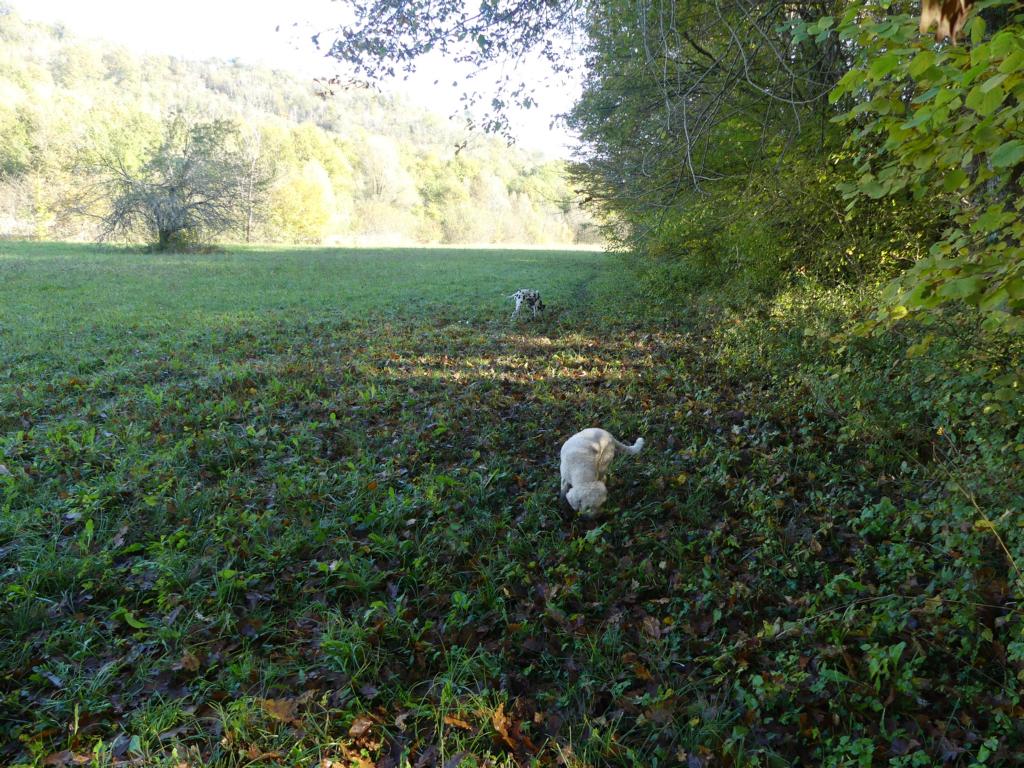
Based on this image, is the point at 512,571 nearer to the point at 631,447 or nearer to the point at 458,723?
the point at 458,723

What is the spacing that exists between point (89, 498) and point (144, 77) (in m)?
102

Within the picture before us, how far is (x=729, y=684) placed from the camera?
256 centimetres

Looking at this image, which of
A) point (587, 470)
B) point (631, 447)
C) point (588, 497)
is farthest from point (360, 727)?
point (631, 447)

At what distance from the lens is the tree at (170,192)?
24781 mm

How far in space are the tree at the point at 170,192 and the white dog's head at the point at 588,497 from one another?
28.4 m

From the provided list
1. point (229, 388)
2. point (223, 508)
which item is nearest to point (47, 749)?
point (223, 508)

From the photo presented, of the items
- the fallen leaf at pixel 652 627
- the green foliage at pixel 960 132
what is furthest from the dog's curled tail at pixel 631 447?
the green foliage at pixel 960 132

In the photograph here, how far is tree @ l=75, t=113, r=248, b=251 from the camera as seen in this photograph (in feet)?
81.3

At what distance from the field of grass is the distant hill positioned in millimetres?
17735

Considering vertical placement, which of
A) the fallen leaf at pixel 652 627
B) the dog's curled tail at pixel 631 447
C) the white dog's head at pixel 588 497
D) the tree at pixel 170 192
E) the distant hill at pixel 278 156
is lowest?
the fallen leaf at pixel 652 627

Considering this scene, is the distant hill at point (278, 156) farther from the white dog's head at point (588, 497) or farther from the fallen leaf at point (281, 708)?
the fallen leaf at point (281, 708)

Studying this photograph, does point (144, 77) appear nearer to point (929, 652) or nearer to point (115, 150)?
point (115, 150)

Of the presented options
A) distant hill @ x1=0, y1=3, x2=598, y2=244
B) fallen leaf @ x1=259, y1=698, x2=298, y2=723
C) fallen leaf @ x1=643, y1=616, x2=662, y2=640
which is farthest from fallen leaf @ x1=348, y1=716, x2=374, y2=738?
distant hill @ x1=0, y1=3, x2=598, y2=244

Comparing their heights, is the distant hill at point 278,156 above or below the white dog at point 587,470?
above
